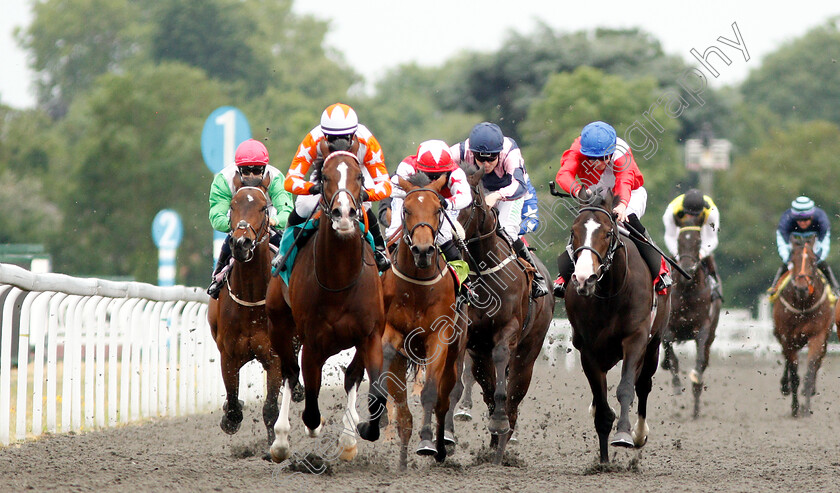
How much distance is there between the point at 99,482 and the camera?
609 cm

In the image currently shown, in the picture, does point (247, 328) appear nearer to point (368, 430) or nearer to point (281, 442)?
point (281, 442)

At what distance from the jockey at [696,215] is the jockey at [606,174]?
4169 mm

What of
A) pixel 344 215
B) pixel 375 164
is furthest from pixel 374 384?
pixel 375 164

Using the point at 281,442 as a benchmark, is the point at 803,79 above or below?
above

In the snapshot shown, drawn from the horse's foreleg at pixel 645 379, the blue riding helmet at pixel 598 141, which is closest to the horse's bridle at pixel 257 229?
the blue riding helmet at pixel 598 141

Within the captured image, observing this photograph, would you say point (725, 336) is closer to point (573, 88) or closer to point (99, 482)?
point (573, 88)

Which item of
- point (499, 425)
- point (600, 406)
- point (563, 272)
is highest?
point (563, 272)

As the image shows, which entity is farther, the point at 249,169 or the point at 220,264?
the point at 220,264

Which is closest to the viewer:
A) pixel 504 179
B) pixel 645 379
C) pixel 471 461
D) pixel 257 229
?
pixel 257 229

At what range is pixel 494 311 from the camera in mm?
7879

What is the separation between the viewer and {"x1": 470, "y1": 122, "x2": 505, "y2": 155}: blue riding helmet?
816 cm

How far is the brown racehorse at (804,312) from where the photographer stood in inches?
484

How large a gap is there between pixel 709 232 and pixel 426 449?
6.44 m

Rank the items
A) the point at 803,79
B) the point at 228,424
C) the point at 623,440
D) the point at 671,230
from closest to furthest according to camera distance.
A: the point at 623,440 → the point at 228,424 → the point at 671,230 → the point at 803,79
